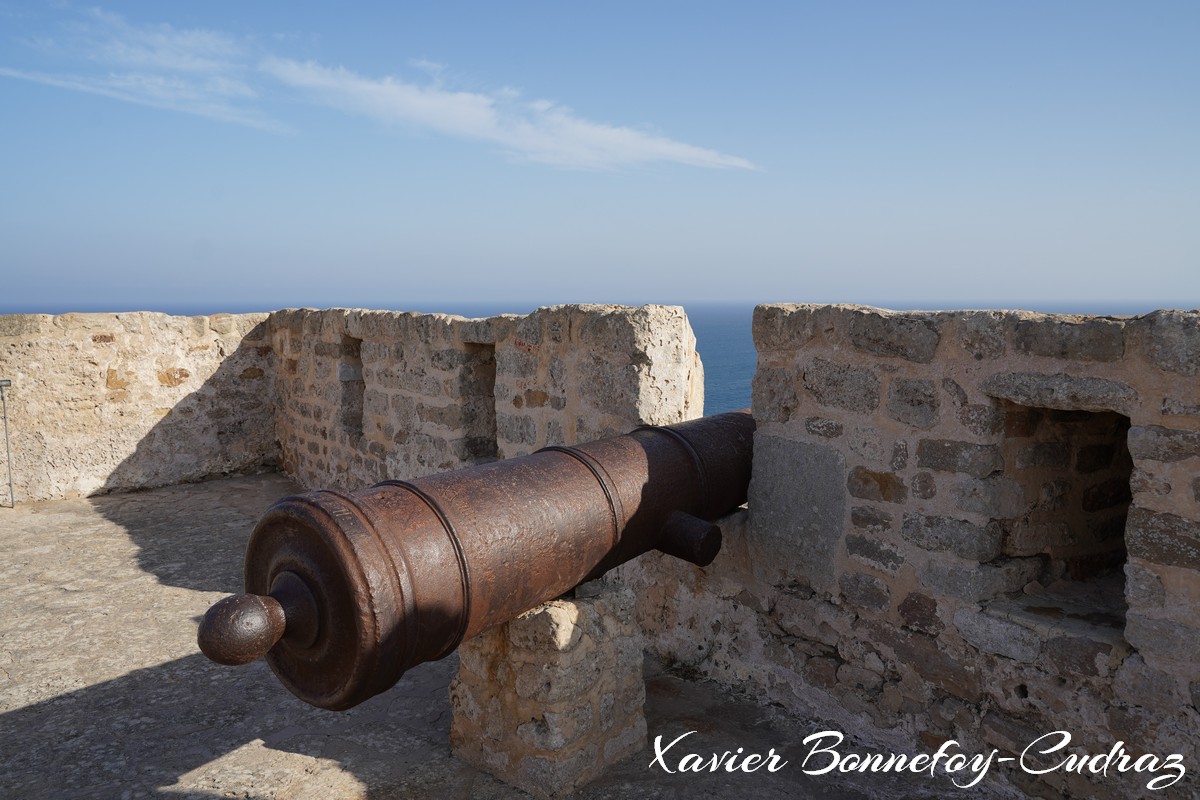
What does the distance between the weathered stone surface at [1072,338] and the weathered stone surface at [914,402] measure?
1.17 feet

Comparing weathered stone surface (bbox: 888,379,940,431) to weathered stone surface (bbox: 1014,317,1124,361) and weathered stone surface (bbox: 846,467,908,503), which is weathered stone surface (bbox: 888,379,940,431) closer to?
weathered stone surface (bbox: 846,467,908,503)

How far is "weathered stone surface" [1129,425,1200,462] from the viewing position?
95.9 inches

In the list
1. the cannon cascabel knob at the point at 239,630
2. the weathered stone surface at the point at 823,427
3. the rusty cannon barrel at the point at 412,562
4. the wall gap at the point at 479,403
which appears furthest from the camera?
the wall gap at the point at 479,403

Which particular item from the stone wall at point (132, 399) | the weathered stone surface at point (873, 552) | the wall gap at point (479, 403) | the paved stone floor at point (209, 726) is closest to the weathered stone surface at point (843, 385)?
the weathered stone surface at point (873, 552)

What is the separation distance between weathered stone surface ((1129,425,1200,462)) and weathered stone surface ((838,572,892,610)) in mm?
1047

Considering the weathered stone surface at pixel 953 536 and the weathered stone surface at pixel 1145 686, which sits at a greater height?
the weathered stone surface at pixel 953 536

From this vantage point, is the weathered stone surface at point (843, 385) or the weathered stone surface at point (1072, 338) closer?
the weathered stone surface at point (1072, 338)

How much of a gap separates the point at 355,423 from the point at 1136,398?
580 cm

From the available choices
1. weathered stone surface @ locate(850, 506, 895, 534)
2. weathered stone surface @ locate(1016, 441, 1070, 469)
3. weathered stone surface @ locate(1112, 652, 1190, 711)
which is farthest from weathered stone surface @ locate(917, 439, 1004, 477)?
weathered stone surface @ locate(1112, 652, 1190, 711)

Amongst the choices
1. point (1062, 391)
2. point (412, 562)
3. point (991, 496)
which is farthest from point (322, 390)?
point (1062, 391)

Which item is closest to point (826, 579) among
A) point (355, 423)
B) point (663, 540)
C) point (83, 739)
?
point (663, 540)

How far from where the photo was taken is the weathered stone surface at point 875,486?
10.5ft

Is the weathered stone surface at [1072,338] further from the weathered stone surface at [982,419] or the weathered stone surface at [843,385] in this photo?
the weathered stone surface at [843,385]

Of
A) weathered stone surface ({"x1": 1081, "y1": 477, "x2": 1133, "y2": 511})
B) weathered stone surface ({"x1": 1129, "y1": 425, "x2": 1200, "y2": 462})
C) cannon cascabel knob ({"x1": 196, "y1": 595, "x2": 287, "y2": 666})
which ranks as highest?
weathered stone surface ({"x1": 1129, "y1": 425, "x2": 1200, "y2": 462})
